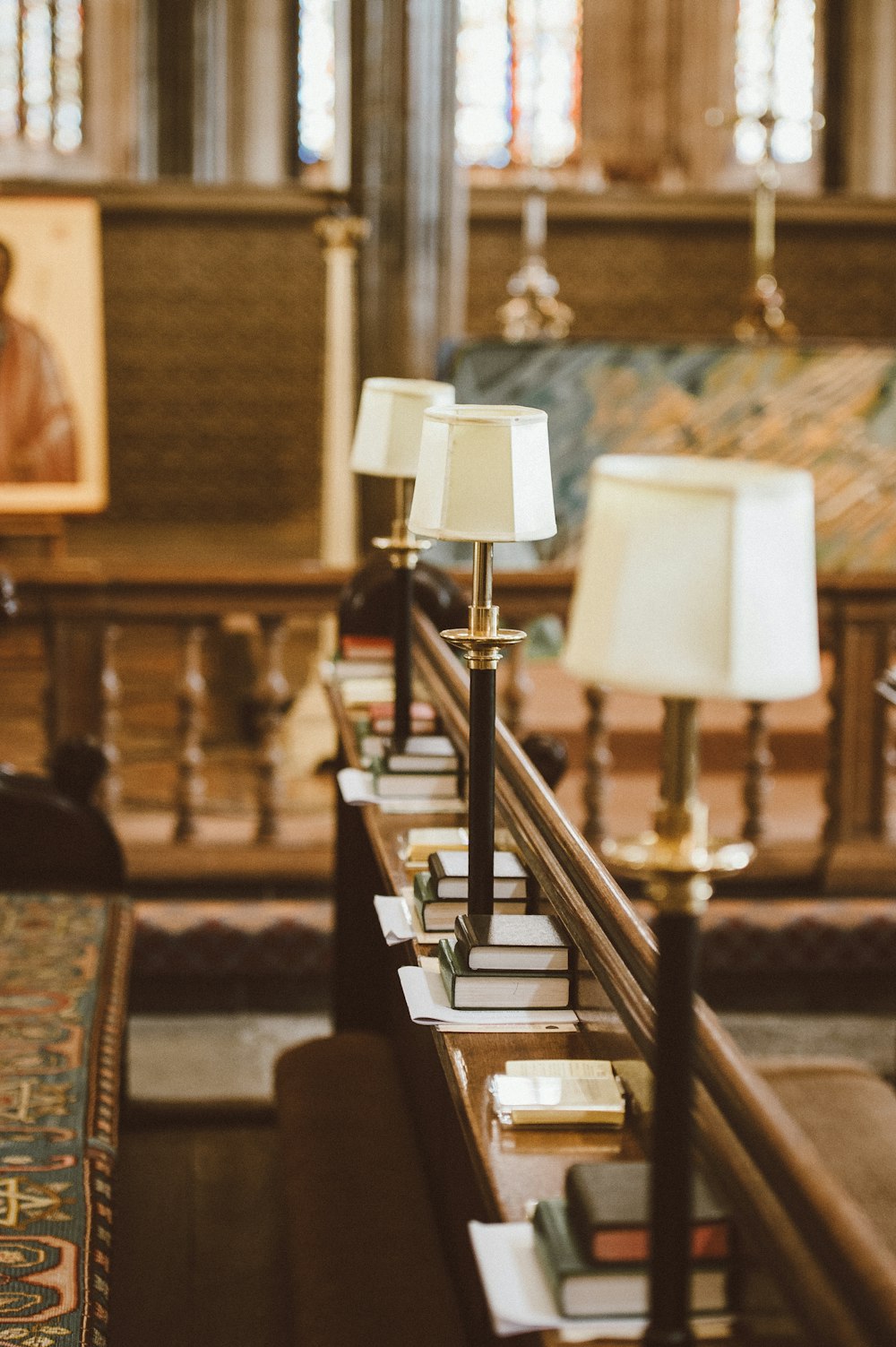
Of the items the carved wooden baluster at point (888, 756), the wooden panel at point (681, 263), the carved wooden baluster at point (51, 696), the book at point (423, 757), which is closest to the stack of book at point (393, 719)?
the book at point (423, 757)

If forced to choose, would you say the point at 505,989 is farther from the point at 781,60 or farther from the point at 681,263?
the point at 781,60

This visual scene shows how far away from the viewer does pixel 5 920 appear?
2980mm

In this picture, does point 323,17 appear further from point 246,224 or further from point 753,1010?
point 753,1010

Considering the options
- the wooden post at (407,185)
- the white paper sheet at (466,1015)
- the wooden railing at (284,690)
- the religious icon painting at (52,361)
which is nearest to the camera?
the white paper sheet at (466,1015)

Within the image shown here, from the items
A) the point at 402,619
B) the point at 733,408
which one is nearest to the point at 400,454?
the point at 402,619

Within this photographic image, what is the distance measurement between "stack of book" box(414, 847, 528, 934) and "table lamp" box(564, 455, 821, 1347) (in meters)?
0.77

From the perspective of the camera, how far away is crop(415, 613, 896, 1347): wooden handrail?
3.28 feet

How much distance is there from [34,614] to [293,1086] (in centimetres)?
169

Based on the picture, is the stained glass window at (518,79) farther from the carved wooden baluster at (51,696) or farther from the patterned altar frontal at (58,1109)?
the patterned altar frontal at (58,1109)

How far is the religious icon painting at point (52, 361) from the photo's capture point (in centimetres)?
719

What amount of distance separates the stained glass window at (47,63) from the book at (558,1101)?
11.0m

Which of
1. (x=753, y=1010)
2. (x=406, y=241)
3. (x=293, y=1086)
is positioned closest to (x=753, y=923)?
(x=753, y=1010)

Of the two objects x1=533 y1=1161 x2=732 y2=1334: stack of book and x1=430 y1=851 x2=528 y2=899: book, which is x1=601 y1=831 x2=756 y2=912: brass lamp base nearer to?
x1=533 y1=1161 x2=732 y2=1334: stack of book

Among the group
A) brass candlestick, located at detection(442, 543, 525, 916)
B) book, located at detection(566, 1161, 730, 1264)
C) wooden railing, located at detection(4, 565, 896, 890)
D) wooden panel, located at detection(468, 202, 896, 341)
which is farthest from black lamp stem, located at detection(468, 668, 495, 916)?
wooden panel, located at detection(468, 202, 896, 341)
